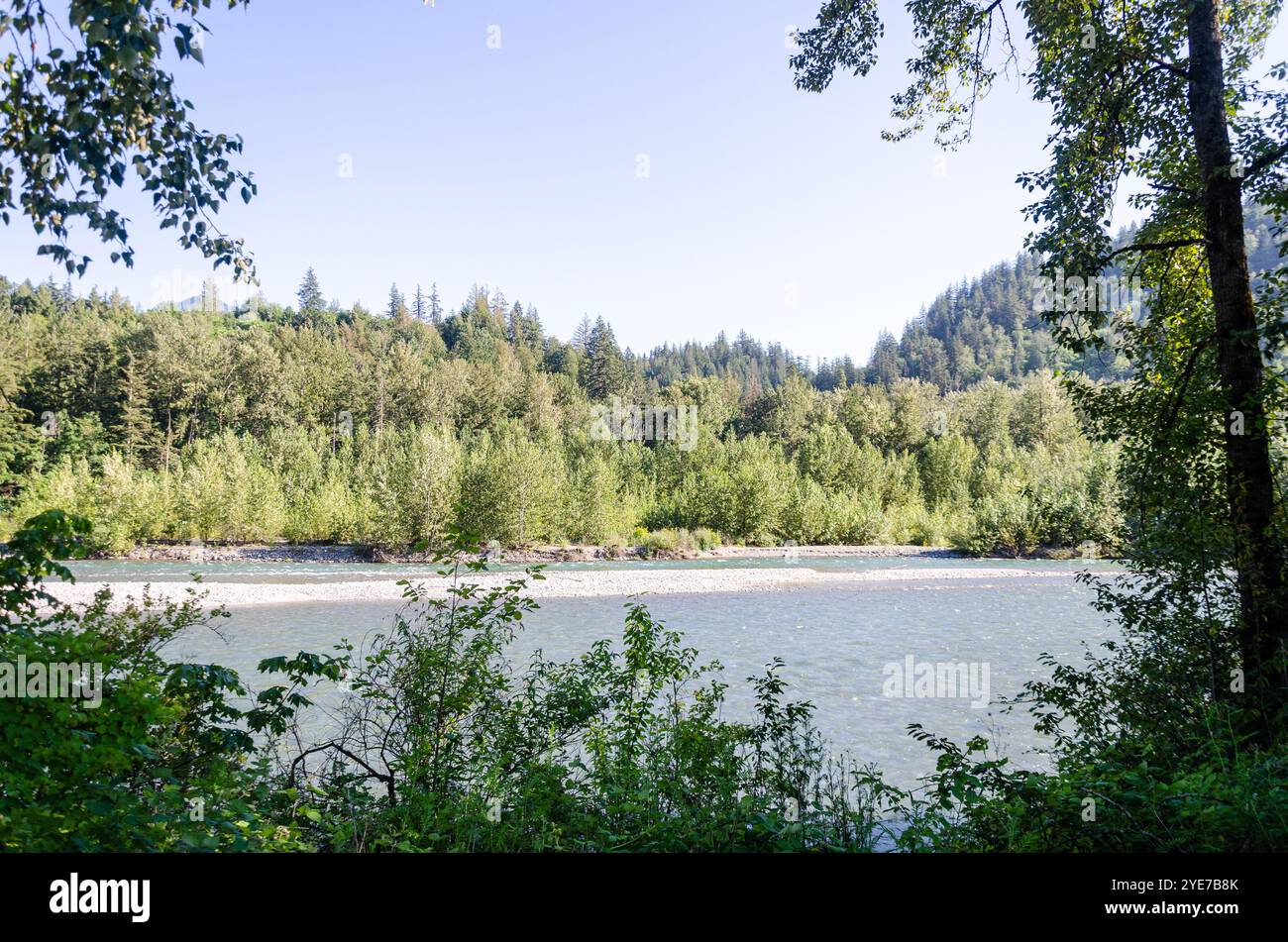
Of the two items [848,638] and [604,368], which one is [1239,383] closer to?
[848,638]

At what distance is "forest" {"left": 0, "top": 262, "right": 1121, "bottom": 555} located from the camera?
47156 mm

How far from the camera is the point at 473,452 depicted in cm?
5728

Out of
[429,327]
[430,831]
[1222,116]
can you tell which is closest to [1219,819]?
[430,831]

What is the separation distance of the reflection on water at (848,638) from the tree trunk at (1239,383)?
444cm

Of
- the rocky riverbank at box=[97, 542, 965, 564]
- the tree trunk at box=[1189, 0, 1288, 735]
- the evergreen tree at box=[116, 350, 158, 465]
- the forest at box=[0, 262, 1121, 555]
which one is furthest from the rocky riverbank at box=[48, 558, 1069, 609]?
the evergreen tree at box=[116, 350, 158, 465]

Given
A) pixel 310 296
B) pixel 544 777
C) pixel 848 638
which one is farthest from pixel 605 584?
pixel 310 296

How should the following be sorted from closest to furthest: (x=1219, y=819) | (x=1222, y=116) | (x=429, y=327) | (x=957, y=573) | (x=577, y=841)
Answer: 1. (x=1219, y=819)
2. (x=577, y=841)
3. (x=1222, y=116)
4. (x=957, y=573)
5. (x=429, y=327)

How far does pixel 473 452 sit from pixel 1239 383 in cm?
5487

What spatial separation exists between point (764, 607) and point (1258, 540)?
21.0m

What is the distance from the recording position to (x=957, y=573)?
129 feet

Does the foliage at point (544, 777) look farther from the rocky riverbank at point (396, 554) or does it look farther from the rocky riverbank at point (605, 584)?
the rocky riverbank at point (396, 554)

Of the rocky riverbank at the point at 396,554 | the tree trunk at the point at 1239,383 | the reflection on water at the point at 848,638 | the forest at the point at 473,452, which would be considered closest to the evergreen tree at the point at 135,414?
the forest at the point at 473,452

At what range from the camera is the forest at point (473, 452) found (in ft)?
155
